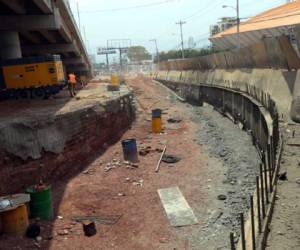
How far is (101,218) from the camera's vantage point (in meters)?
11.8

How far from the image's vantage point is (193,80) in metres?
41.7

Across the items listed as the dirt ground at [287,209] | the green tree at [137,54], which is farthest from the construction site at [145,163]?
the green tree at [137,54]

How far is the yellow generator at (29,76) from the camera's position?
24.7 metres

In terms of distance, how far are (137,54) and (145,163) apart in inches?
6899

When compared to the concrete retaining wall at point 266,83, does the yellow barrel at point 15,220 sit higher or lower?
lower

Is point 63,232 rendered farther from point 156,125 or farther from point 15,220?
point 156,125

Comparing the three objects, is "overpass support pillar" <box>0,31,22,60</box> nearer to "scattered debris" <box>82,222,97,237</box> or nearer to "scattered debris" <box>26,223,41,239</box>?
"scattered debris" <box>26,223,41,239</box>

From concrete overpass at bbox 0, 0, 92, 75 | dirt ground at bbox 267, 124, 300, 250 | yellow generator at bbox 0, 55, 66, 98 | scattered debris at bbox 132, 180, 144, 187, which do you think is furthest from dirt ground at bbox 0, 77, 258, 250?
concrete overpass at bbox 0, 0, 92, 75

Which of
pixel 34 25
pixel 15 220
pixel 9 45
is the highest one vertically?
pixel 34 25

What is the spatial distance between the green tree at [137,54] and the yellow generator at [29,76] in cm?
16128

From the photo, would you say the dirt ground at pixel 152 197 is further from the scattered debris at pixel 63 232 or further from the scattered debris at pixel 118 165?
the scattered debris at pixel 118 165

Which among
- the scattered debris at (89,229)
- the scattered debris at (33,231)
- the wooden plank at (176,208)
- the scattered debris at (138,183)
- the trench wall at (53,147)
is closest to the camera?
the scattered debris at (33,231)

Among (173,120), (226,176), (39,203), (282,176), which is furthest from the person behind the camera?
(173,120)

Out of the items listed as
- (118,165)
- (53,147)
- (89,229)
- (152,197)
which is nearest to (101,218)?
(89,229)
